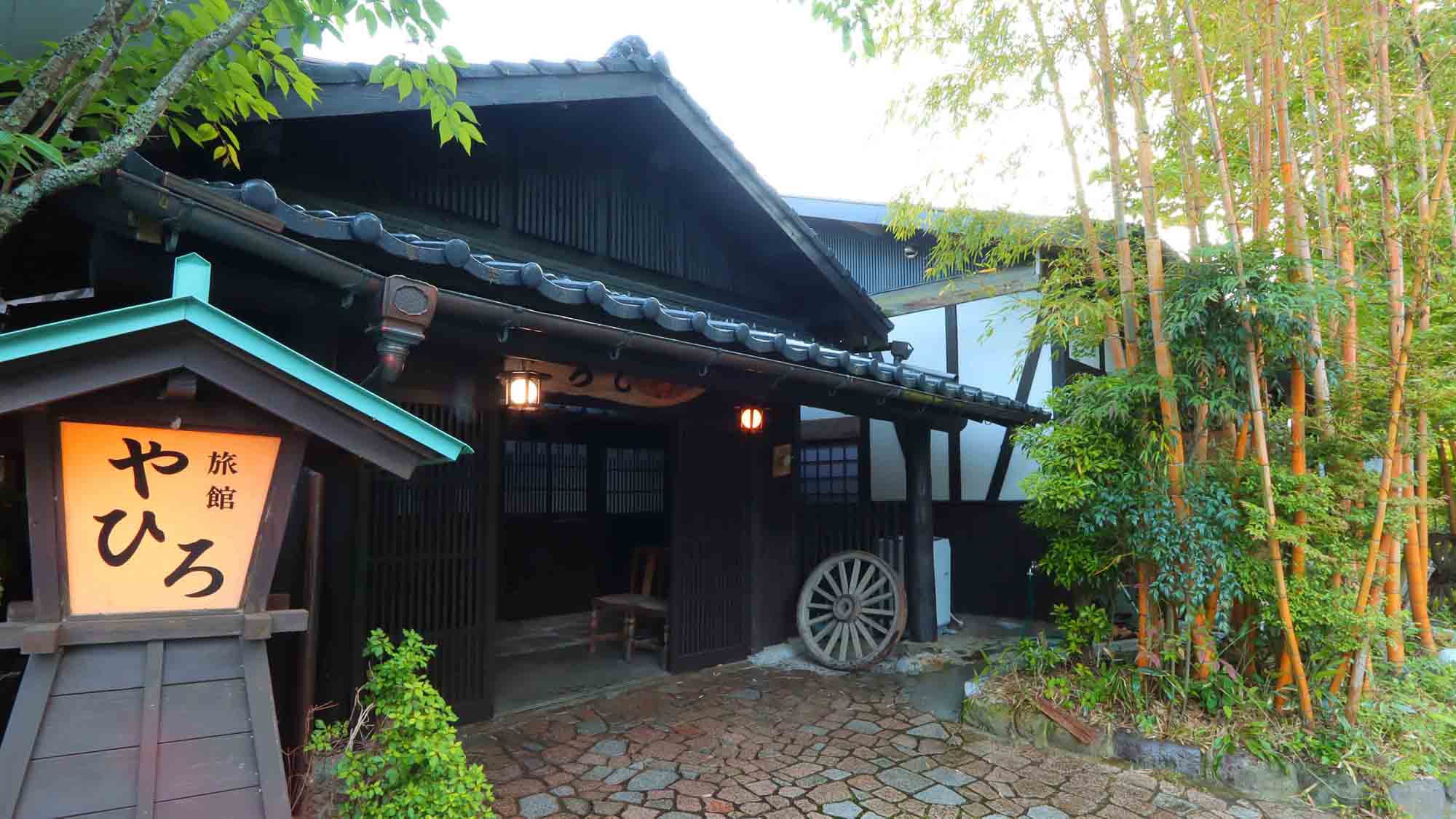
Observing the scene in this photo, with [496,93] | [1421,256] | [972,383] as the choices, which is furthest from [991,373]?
[496,93]

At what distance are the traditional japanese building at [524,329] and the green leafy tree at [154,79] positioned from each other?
37cm

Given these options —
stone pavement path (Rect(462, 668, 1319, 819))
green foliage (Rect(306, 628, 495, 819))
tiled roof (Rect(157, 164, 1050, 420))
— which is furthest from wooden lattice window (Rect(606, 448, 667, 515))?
green foliage (Rect(306, 628, 495, 819))

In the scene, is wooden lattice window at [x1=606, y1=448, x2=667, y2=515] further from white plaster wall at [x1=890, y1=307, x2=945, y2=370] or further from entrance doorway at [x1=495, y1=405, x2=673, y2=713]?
white plaster wall at [x1=890, y1=307, x2=945, y2=370]

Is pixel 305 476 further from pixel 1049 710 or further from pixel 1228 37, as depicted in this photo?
pixel 1228 37

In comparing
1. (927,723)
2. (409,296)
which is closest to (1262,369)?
(927,723)

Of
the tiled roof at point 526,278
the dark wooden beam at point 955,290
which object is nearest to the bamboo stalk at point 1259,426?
the tiled roof at point 526,278

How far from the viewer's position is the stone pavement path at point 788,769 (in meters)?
4.50

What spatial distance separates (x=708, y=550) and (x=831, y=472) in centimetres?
494

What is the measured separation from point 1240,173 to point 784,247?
4104 mm

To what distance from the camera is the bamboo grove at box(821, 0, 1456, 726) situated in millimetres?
4805

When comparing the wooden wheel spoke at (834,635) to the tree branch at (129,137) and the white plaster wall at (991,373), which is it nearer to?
the white plaster wall at (991,373)

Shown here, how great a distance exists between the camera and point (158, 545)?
8.33 feet

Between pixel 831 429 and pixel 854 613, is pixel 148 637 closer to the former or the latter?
pixel 854 613

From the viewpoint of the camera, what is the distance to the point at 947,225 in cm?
706
